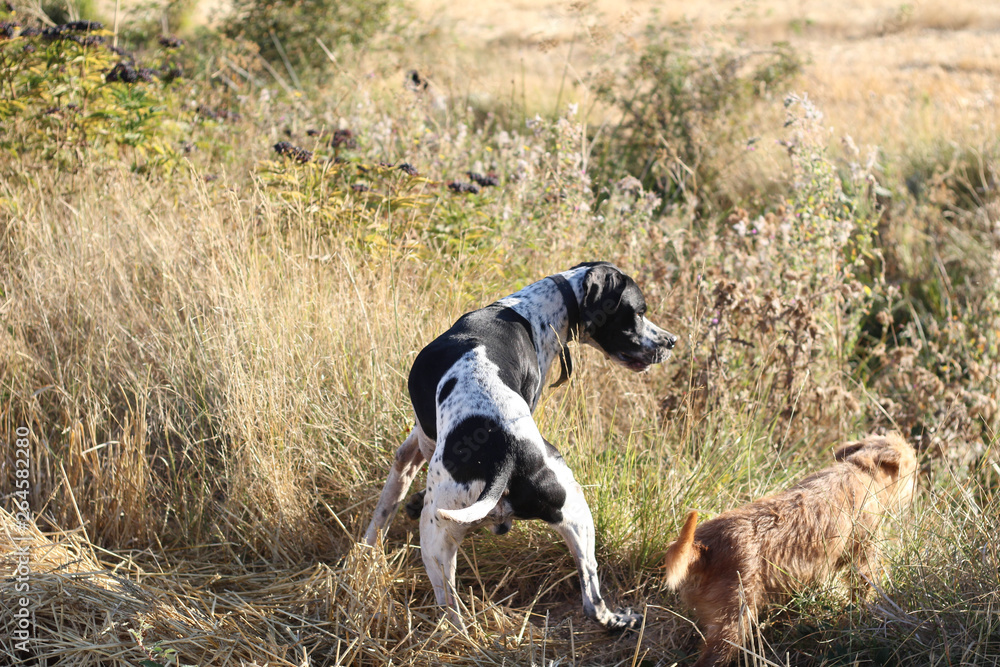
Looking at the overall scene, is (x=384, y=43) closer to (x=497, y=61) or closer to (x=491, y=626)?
(x=497, y=61)

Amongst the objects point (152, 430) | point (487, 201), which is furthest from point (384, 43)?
point (152, 430)

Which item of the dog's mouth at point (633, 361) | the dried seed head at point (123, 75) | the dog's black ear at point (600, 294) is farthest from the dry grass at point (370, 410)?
the dried seed head at point (123, 75)

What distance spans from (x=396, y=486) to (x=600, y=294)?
1054 mm

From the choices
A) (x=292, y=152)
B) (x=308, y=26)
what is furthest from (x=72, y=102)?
(x=308, y=26)

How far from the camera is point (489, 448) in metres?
2.34

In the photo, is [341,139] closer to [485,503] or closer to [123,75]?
[123,75]

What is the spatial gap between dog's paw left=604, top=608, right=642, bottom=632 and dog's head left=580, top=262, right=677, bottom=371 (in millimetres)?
976

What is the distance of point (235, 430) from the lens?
10.6 ft

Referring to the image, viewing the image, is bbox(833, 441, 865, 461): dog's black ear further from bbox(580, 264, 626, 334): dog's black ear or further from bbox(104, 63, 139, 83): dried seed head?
bbox(104, 63, 139, 83): dried seed head

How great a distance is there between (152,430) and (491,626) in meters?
1.78

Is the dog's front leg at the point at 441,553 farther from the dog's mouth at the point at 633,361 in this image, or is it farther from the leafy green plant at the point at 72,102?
the leafy green plant at the point at 72,102

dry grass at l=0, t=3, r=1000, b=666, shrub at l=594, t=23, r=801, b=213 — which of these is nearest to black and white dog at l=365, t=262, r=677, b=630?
dry grass at l=0, t=3, r=1000, b=666

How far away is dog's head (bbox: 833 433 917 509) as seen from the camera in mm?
2881

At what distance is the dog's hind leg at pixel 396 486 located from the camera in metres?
2.90
